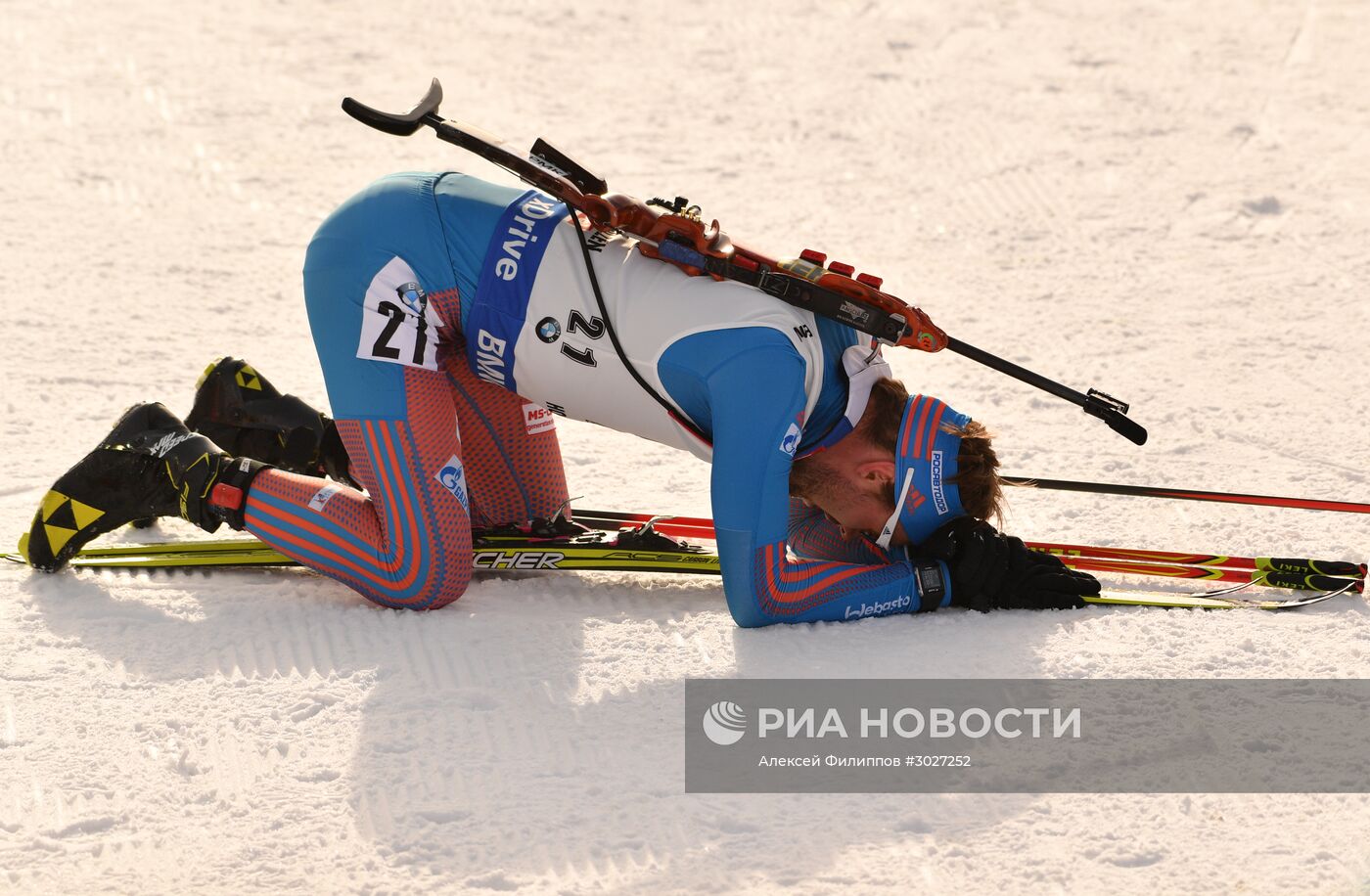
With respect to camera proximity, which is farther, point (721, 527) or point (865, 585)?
point (865, 585)

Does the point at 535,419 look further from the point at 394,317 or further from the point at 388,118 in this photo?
the point at 388,118

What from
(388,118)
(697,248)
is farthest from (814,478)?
(388,118)

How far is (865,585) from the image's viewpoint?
376 centimetres

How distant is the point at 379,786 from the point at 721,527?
0.96m

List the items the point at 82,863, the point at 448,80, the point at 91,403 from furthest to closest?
the point at 448,80 < the point at 91,403 < the point at 82,863

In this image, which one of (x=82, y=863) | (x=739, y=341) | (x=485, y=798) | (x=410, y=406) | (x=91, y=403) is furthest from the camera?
(x=91, y=403)

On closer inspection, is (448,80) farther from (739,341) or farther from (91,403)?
(739,341)

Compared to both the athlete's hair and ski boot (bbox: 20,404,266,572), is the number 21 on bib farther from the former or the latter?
the athlete's hair

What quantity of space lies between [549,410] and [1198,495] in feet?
6.12

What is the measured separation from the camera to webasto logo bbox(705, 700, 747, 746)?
3295 mm

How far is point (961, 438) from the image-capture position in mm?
3734

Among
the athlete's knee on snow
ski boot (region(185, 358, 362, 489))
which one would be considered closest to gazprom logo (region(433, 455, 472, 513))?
the athlete's knee on snow

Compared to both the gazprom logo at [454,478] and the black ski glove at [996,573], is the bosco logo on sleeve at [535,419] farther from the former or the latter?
the black ski glove at [996,573]

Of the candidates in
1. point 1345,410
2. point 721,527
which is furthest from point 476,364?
point 1345,410
